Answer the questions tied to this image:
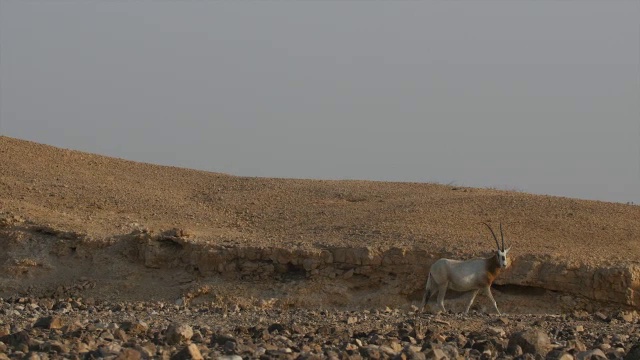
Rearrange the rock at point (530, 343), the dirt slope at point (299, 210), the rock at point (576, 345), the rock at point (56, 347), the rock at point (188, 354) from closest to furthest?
the rock at point (188, 354)
the rock at point (56, 347)
the rock at point (530, 343)
the rock at point (576, 345)
the dirt slope at point (299, 210)

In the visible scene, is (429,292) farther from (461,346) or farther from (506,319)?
(461,346)

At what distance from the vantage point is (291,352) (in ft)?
29.8

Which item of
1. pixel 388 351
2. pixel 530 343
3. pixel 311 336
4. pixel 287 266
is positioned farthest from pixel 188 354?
pixel 287 266

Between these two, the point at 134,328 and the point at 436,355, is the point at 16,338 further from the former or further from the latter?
the point at 436,355

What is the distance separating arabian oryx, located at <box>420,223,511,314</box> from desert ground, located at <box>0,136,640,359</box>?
59 centimetres

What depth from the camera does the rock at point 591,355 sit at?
30.7ft

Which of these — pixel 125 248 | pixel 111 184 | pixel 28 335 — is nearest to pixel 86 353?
A: pixel 28 335

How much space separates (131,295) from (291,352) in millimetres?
8717

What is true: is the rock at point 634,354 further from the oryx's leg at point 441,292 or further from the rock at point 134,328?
the oryx's leg at point 441,292

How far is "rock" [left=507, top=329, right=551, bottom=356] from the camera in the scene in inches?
384

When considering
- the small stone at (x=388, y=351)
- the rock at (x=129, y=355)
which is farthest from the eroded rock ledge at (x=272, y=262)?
the rock at (x=129, y=355)

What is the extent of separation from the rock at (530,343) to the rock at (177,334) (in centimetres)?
287

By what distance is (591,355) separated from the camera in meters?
9.44

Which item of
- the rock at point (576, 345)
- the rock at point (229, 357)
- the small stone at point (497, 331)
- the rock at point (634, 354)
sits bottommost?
the rock at point (229, 357)
